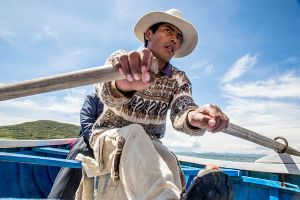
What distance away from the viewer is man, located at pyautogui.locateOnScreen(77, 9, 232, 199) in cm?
129

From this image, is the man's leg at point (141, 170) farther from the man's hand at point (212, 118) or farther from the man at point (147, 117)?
the man's hand at point (212, 118)

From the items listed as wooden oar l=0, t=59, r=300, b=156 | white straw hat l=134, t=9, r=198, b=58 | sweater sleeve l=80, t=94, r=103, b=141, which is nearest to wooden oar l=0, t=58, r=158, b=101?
wooden oar l=0, t=59, r=300, b=156

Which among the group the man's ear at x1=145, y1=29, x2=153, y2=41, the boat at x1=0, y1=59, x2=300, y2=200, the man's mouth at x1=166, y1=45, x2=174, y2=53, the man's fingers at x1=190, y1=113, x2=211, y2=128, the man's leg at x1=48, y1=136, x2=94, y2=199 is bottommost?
the man's leg at x1=48, y1=136, x2=94, y2=199

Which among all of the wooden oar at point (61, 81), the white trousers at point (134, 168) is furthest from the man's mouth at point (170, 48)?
the wooden oar at point (61, 81)

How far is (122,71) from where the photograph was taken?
1088 mm

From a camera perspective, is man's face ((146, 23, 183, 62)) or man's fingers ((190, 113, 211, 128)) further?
man's face ((146, 23, 183, 62))

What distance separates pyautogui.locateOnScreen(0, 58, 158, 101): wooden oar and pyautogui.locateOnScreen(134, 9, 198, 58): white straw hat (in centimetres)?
145

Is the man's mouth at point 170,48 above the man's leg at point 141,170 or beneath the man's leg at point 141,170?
above

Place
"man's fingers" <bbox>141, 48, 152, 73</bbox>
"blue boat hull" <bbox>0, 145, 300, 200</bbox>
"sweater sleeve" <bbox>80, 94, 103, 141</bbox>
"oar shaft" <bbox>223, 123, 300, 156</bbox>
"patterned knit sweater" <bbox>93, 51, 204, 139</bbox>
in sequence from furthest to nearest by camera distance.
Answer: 1. "sweater sleeve" <bbox>80, 94, 103, 141</bbox>
2. "blue boat hull" <bbox>0, 145, 300, 200</bbox>
3. "oar shaft" <bbox>223, 123, 300, 156</bbox>
4. "patterned knit sweater" <bbox>93, 51, 204, 139</bbox>
5. "man's fingers" <bbox>141, 48, 152, 73</bbox>

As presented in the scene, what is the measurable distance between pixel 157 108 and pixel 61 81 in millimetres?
1131

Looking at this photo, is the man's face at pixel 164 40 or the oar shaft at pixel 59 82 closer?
A: the oar shaft at pixel 59 82

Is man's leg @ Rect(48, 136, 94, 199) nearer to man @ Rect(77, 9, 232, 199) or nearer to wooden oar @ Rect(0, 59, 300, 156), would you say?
man @ Rect(77, 9, 232, 199)

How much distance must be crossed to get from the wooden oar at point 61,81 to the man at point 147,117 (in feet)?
0.13

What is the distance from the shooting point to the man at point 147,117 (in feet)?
4.25
